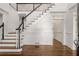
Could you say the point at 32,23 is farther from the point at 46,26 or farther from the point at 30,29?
the point at 46,26

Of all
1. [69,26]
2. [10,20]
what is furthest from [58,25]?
[10,20]

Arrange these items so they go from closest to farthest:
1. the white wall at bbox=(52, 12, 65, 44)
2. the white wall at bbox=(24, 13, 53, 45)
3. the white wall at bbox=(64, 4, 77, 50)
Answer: the white wall at bbox=(52, 12, 65, 44), the white wall at bbox=(64, 4, 77, 50), the white wall at bbox=(24, 13, 53, 45)

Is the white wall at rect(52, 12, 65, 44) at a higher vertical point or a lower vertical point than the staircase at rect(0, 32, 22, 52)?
higher

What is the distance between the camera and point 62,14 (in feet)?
12.6

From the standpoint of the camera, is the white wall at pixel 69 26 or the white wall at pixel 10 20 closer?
the white wall at pixel 10 20

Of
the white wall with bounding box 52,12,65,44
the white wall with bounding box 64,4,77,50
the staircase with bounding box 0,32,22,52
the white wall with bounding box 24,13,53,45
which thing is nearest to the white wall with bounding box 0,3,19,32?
the staircase with bounding box 0,32,22,52

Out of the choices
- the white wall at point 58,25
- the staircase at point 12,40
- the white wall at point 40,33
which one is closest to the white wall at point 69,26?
the white wall at point 58,25

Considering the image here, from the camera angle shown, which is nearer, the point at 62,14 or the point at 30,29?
the point at 62,14

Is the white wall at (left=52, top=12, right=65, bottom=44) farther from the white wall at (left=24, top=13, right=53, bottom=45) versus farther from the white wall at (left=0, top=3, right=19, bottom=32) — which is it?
the white wall at (left=0, top=3, right=19, bottom=32)

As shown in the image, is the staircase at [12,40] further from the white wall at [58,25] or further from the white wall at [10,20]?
the white wall at [58,25]

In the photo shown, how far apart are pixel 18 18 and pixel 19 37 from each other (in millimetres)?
691

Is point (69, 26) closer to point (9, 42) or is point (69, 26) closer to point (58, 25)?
point (58, 25)

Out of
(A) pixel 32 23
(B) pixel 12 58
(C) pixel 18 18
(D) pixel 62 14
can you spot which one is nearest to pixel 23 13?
(C) pixel 18 18

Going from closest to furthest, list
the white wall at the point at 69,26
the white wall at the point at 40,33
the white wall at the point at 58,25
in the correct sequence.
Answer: the white wall at the point at 58,25
the white wall at the point at 69,26
the white wall at the point at 40,33
